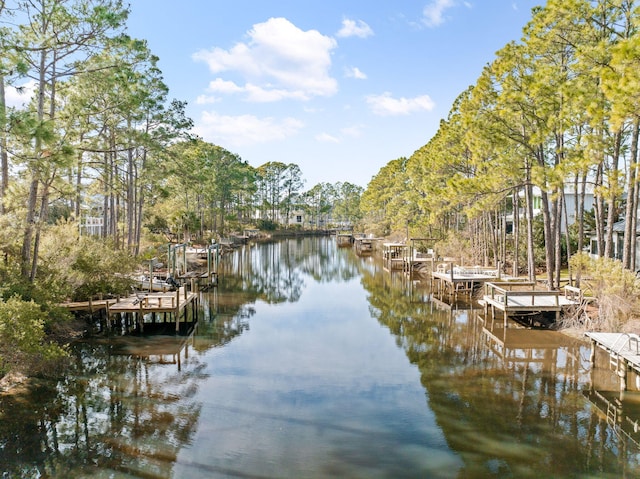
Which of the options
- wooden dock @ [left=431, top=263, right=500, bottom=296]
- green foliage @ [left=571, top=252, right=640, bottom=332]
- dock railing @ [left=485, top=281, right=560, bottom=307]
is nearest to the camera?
green foliage @ [left=571, top=252, right=640, bottom=332]

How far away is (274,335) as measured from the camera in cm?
1736

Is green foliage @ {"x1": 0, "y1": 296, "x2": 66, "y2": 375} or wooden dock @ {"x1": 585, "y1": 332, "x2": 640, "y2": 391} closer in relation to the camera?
green foliage @ {"x1": 0, "y1": 296, "x2": 66, "y2": 375}

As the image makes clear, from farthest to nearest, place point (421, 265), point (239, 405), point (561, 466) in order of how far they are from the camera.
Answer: point (421, 265) → point (239, 405) → point (561, 466)

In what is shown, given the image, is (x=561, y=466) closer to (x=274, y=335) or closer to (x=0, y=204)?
(x=274, y=335)

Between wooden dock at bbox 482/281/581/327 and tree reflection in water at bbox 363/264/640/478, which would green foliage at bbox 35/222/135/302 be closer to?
tree reflection in water at bbox 363/264/640/478

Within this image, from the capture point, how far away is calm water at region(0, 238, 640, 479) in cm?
820

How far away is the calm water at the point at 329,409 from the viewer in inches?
323

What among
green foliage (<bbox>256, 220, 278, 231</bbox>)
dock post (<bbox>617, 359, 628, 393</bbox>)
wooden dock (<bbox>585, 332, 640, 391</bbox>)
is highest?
green foliage (<bbox>256, 220, 278, 231</bbox>)

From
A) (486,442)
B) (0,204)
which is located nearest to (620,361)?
(486,442)

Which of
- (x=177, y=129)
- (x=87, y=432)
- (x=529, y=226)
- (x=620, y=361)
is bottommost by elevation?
(x=87, y=432)

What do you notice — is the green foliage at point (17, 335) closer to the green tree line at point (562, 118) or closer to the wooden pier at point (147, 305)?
the wooden pier at point (147, 305)

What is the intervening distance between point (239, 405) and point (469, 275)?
52.1 ft

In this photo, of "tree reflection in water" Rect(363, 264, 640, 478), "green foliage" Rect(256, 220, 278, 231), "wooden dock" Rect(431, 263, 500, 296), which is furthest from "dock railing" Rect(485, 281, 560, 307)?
"green foliage" Rect(256, 220, 278, 231)

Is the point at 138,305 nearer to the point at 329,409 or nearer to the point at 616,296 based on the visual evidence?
the point at 329,409
